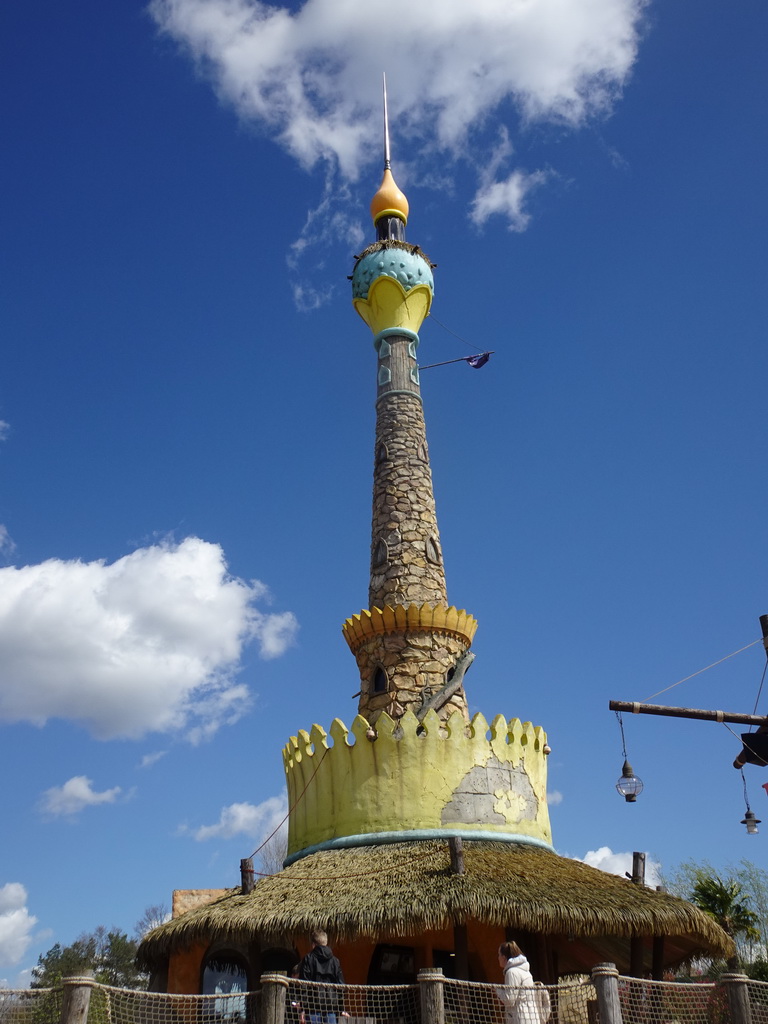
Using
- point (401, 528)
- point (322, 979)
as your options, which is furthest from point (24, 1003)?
point (401, 528)

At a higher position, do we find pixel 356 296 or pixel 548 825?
pixel 356 296

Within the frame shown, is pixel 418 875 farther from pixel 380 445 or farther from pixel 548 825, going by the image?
pixel 380 445

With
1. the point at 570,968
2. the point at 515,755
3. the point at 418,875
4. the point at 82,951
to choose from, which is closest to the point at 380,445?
the point at 515,755

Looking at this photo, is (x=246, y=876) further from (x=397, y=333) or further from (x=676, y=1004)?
(x=397, y=333)

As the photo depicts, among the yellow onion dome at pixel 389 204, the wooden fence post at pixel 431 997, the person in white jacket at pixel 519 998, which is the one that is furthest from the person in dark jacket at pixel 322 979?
the yellow onion dome at pixel 389 204

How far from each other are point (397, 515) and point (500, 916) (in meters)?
8.35

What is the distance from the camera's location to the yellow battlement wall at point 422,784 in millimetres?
13992

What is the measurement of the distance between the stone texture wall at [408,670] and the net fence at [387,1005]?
5977 millimetres

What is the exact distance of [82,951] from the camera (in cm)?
3956

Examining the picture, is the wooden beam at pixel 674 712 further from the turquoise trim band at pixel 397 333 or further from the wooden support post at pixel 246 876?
the turquoise trim band at pixel 397 333

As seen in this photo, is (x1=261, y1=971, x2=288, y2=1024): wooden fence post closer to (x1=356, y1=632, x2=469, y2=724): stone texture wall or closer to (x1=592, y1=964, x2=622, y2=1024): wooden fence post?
(x1=592, y1=964, x2=622, y2=1024): wooden fence post

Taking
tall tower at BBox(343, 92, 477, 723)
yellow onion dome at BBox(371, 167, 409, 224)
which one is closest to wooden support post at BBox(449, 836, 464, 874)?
tall tower at BBox(343, 92, 477, 723)

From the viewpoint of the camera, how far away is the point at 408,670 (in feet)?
53.5

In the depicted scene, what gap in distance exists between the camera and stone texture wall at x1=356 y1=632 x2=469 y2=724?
52.6 feet
